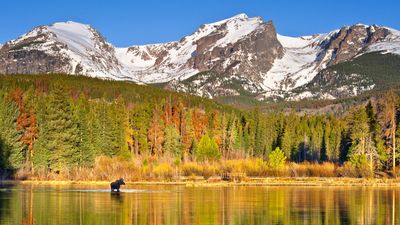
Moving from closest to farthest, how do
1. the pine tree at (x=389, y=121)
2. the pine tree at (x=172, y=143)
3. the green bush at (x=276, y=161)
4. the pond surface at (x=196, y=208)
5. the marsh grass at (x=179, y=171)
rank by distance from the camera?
the pond surface at (x=196, y=208)
the marsh grass at (x=179, y=171)
the pine tree at (x=389, y=121)
the green bush at (x=276, y=161)
the pine tree at (x=172, y=143)

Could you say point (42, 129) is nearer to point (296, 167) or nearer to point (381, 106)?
point (296, 167)

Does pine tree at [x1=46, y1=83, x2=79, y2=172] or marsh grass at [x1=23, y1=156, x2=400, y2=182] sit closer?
marsh grass at [x1=23, y1=156, x2=400, y2=182]

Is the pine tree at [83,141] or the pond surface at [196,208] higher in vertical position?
the pine tree at [83,141]

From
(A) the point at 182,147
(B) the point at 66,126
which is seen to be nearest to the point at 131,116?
(A) the point at 182,147

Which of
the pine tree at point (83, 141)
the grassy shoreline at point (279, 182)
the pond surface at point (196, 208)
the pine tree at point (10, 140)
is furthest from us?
the pine tree at point (83, 141)

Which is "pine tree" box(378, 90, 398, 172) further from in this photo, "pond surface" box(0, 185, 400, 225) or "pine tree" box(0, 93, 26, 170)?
"pine tree" box(0, 93, 26, 170)

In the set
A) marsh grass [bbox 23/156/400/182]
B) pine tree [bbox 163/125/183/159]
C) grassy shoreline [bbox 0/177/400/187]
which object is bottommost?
grassy shoreline [bbox 0/177/400/187]

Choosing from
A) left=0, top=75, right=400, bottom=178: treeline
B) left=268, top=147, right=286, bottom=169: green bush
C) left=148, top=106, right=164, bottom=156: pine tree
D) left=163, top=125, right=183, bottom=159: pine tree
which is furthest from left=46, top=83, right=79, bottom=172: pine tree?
left=148, top=106, right=164, bottom=156: pine tree

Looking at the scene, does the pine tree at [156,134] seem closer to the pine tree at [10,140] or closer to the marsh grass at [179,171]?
the marsh grass at [179,171]

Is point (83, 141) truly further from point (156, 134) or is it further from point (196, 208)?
point (196, 208)

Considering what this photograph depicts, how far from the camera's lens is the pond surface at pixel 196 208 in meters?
52.6

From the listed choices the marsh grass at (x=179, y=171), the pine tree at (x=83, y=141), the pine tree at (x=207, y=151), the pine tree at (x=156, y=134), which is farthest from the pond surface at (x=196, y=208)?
the pine tree at (x=156, y=134)

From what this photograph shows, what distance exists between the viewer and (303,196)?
78812 millimetres

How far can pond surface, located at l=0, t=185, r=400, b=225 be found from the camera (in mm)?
52625
